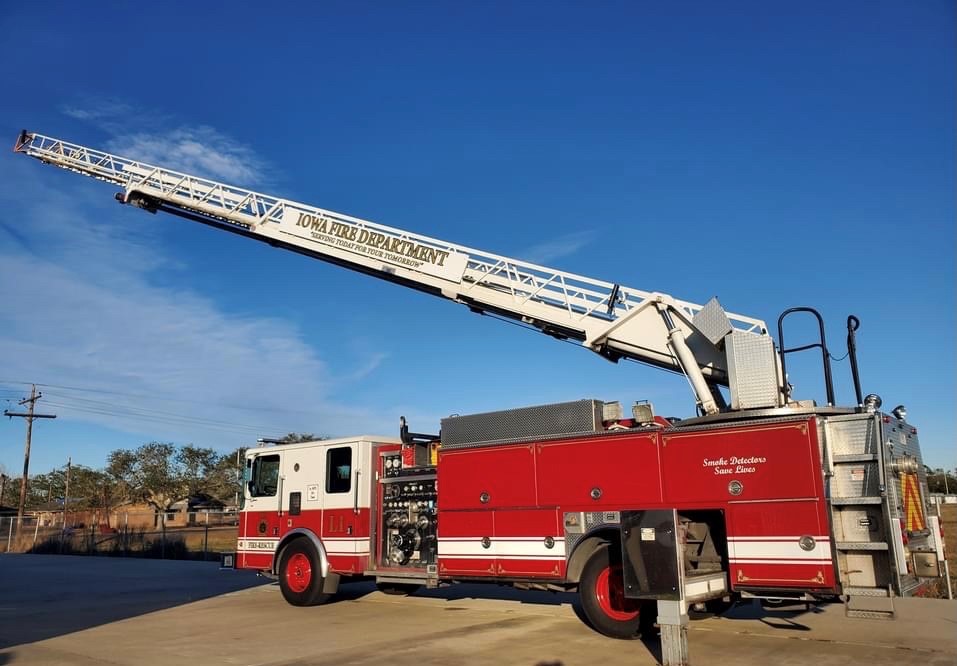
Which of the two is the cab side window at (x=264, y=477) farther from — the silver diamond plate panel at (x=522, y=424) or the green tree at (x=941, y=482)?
the green tree at (x=941, y=482)

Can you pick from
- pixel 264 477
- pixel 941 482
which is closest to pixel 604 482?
pixel 264 477

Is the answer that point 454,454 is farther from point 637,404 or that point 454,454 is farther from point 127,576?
point 127,576

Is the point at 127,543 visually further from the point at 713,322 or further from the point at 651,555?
the point at 651,555

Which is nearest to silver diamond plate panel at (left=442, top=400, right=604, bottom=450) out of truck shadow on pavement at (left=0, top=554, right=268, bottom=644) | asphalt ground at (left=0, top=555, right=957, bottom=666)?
asphalt ground at (left=0, top=555, right=957, bottom=666)

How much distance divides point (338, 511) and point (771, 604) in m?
7.17

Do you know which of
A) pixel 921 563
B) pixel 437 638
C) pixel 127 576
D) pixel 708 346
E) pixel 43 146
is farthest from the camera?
pixel 127 576

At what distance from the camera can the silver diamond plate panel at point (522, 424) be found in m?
10.3

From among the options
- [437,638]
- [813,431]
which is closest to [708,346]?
[813,431]

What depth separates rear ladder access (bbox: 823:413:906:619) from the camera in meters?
8.02

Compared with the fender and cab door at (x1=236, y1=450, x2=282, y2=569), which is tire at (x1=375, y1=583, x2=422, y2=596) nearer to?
the fender

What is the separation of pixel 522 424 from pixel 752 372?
3.29 m

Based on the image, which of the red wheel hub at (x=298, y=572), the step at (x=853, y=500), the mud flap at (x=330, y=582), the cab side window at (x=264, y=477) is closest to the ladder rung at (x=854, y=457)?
the step at (x=853, y=500)

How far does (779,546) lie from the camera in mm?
8391

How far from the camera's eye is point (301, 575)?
523 inches
